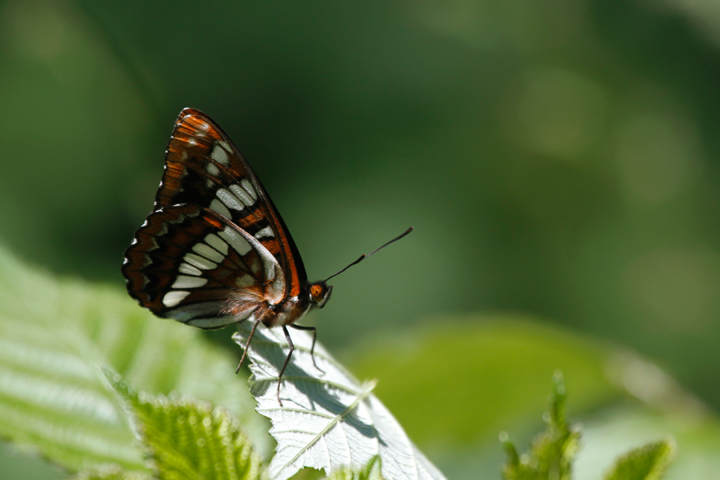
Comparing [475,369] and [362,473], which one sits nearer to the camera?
[362,473]

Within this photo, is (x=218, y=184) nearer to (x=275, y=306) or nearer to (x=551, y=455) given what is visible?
(x=275, y=306)

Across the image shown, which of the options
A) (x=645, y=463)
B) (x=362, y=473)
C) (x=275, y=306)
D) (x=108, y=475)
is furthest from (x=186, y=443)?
(x=275, y=306)

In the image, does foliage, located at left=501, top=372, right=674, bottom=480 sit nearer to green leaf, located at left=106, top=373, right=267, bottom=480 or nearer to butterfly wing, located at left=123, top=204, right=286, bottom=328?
green leaf, located at left=106, top=373, right=267, bottom=480

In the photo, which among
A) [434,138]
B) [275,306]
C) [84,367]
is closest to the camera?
[84,367]

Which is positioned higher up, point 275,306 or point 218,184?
point 218,184

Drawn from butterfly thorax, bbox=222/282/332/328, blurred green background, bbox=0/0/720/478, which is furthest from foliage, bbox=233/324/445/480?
blurred green background, bbox=0/0/720/478
